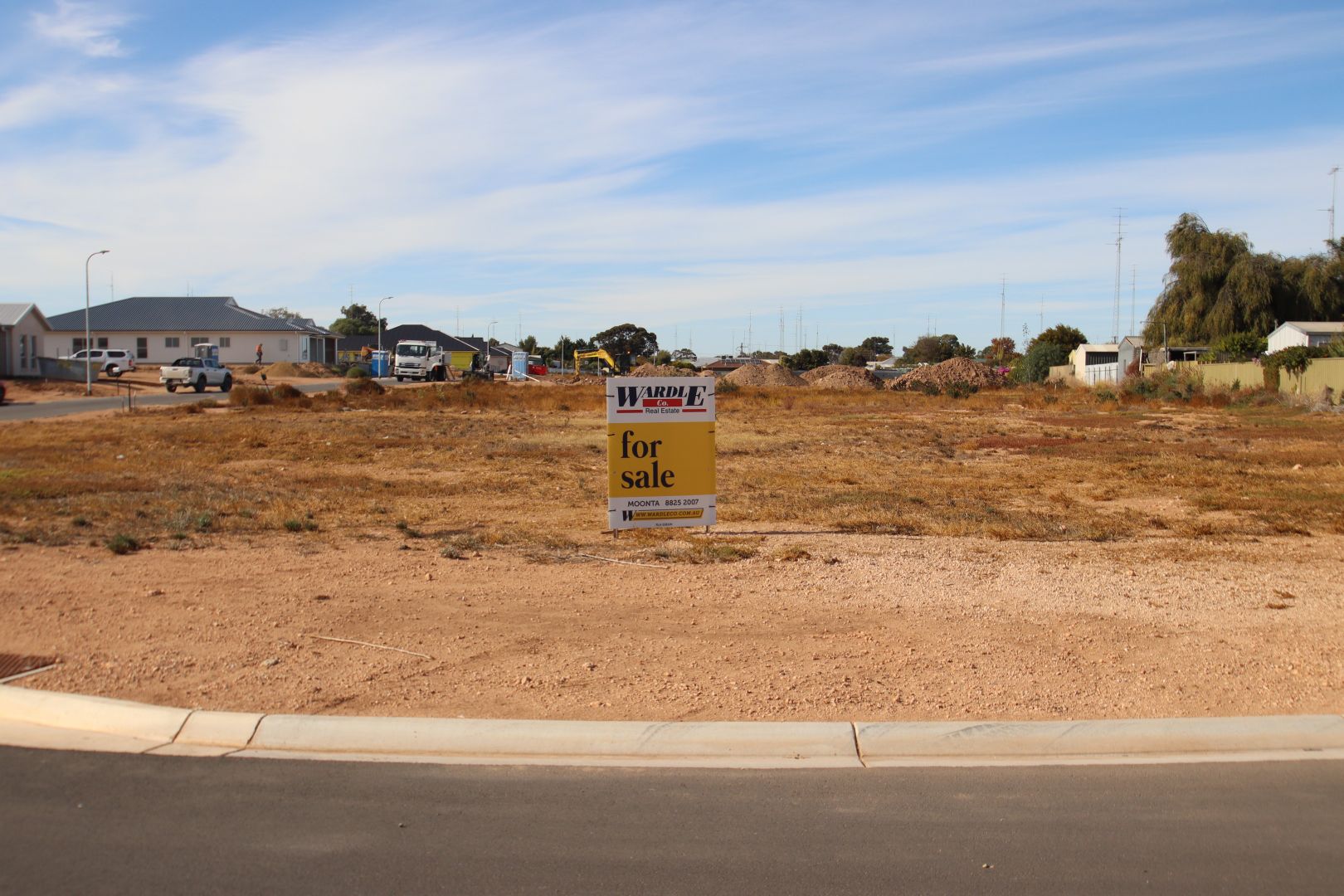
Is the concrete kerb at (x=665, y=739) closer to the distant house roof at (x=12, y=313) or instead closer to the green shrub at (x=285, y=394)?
the green shrub at (x=285, y=394)

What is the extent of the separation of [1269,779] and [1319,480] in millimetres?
16064

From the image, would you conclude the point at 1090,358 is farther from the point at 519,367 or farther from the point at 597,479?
the point at 597,479

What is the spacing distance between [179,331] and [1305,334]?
8315 centimetres

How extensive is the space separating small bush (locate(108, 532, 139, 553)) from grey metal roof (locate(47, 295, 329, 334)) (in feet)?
294

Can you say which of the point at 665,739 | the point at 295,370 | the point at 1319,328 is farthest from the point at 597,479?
the point at 295,370

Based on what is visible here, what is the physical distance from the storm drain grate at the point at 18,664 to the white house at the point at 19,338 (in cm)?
6444

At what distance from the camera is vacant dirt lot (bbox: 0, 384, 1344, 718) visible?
23.8 ft

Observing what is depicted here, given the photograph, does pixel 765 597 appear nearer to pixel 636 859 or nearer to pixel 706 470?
pixel 706 470

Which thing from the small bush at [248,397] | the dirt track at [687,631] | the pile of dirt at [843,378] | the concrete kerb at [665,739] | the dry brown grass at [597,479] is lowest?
the concrete kerb at [665,739]

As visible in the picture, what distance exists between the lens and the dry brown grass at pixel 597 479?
13375 millimetres

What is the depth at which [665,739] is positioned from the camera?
21.1 feet

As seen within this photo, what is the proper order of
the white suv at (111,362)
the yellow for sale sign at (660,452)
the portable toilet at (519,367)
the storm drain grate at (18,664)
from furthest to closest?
the portable toilet at (519,367) < the white suv at (111,362) < the yellow for sale sign at (660,452) < the storm drain grate at (18,664)

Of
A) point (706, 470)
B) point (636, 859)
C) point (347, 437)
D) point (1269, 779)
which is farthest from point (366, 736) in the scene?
point (347, 437)

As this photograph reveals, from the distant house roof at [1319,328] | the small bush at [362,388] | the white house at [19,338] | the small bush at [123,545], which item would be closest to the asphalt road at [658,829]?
the small bush at [123,545]
